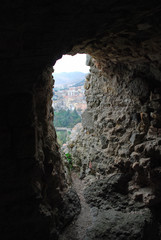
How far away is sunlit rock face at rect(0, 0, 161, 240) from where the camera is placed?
5.22 ft

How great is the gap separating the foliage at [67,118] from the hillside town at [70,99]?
249mm

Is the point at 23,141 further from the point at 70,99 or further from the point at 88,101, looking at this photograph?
the point at 70,99

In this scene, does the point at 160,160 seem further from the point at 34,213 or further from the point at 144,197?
the point at 34,213

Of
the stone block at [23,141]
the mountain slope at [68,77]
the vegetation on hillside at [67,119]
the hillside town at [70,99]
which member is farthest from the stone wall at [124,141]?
the mountain slope at [68,77]

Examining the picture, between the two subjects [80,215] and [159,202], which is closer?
[159,202]

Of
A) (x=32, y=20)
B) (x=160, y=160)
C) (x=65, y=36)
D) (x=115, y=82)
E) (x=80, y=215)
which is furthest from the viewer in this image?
(x=115, y=82)

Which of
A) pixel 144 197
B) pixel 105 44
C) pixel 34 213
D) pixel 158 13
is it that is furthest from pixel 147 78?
pixel 34 213

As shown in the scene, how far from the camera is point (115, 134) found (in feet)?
14.8

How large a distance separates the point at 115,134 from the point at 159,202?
159cm

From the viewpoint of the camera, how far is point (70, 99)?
10367 millimetres

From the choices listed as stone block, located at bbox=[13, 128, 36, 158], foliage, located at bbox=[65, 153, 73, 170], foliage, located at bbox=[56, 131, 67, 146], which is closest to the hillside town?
foliage, located at bbox=[56, 131, 67, 146]

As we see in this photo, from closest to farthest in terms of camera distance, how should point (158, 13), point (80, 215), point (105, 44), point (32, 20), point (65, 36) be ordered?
1. point (32, 20)
2. point (65, 36)
3. point (158, 13)
4. point (105, 44)
5. point (80, 215)

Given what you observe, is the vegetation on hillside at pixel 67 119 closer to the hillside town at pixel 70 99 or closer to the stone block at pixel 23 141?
the hillside town at pixel 70 99

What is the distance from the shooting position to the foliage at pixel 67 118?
10.1 m
